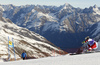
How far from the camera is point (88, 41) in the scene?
1821 inches

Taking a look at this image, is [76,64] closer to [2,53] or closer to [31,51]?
[2,53]

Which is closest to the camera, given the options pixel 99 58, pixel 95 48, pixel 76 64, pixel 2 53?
pixel 76 64

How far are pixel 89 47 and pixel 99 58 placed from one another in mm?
22425

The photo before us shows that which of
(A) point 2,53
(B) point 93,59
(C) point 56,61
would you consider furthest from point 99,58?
(A) point 2,53

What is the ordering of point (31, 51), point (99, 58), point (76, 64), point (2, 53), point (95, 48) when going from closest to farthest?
point (76, 64) < point (99, 58) < point (95, 48) < point (2, 53) < point (31, 51)

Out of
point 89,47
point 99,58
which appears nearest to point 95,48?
point 89,47

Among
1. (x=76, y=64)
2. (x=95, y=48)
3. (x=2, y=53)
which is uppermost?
(x=2, y=53)

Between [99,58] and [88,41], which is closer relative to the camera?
[99,58]

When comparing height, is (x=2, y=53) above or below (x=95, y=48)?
above

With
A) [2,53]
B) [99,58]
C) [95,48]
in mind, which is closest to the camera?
[99,58]

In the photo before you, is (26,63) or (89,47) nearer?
(26,63)

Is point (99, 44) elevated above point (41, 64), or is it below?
above

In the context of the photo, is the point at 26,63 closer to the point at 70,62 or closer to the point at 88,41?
the point at 70,62

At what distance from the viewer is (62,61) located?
22.6 m
